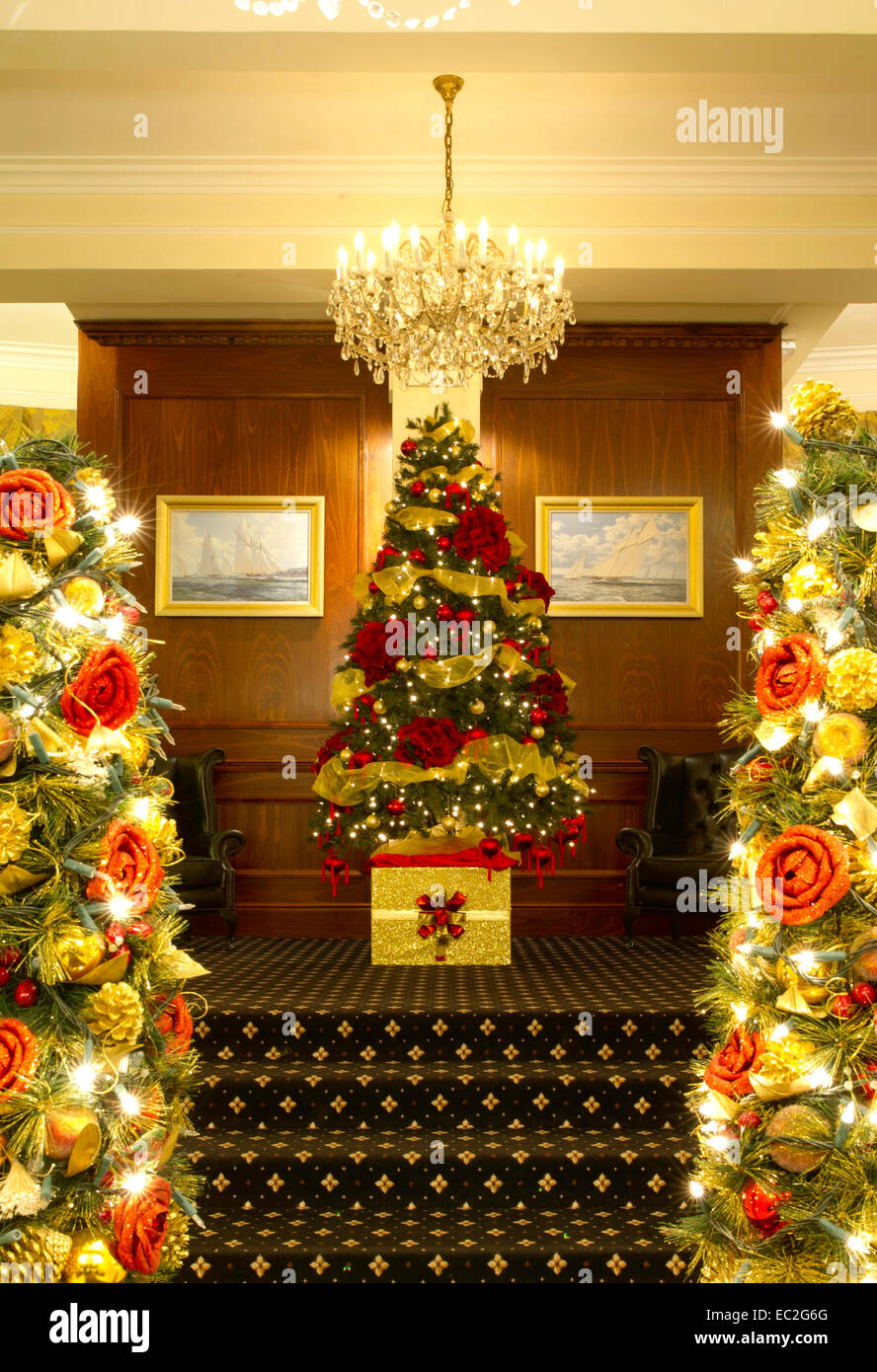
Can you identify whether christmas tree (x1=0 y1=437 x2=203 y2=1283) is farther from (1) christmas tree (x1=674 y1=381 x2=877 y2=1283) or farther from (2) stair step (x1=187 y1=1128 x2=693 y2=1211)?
(2) stair step (x1=187 y1=1128 x2=693 y2=1211)

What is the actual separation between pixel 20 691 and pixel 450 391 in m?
4.71

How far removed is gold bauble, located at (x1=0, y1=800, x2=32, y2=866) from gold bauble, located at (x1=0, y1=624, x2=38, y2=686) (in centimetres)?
23

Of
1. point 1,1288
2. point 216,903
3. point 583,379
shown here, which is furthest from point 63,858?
point 583,379

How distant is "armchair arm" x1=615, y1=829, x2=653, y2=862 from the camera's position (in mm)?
6195

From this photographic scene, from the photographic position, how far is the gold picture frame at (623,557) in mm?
6816

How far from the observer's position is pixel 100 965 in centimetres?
195

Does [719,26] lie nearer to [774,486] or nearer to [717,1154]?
[774,486]

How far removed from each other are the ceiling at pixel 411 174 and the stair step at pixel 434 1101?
3910mm

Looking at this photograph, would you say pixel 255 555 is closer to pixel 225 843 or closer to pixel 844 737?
pixel 225 843

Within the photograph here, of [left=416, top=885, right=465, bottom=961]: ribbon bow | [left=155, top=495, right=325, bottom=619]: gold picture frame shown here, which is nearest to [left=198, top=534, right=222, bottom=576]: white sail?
[left=155, top=495, right=325, bottom=619]: gold picture frame

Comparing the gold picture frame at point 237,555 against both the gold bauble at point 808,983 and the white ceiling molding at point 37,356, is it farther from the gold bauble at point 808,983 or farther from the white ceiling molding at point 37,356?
the gold bauble at point 808,983

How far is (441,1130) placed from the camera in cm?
393

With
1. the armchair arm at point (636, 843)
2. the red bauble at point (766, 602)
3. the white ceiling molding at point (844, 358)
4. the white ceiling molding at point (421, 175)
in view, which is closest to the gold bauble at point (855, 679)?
the red bauble at point (766, 602)

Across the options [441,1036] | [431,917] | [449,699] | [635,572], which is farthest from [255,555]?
[441,1036]
